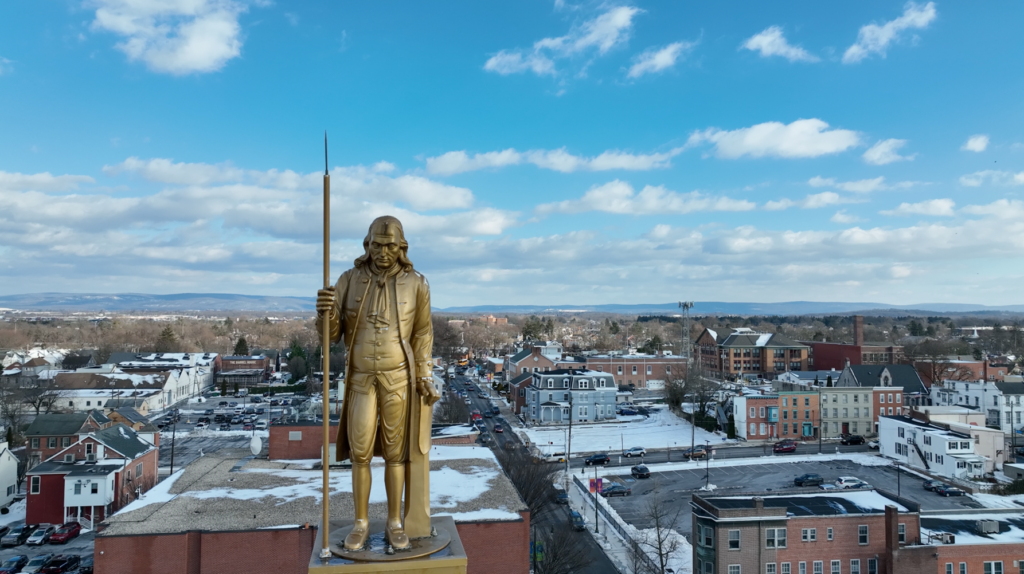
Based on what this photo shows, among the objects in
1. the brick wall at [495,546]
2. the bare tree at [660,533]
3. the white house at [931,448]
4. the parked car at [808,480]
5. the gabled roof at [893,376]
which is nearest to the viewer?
the brick wall at [495,546]

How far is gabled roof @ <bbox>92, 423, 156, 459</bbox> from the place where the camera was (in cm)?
4219

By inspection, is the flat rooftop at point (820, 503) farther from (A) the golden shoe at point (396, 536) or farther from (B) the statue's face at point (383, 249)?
(B) the statue's face at point (383, 249)

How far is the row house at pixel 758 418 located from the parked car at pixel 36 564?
56.3 meters

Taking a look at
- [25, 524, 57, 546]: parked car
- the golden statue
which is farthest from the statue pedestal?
[25, 524, 57, 546]: parked car

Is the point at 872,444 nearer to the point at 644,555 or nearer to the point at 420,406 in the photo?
the point at 644,555

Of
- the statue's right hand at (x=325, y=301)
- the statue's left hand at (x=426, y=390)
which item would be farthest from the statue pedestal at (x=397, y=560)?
the statue's right hand at (x=325, y=301)

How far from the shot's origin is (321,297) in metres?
8.38

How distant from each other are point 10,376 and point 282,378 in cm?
3819

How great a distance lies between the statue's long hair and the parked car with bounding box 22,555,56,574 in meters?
33.4

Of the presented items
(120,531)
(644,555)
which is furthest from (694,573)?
(120,531)

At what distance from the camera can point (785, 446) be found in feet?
A: 192

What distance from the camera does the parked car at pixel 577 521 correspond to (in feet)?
120

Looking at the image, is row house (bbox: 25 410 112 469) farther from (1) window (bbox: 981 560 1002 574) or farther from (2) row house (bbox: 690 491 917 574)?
(1) window (bbox: 981 560 1002 574)

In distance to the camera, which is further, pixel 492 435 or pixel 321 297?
pixel 492 435
